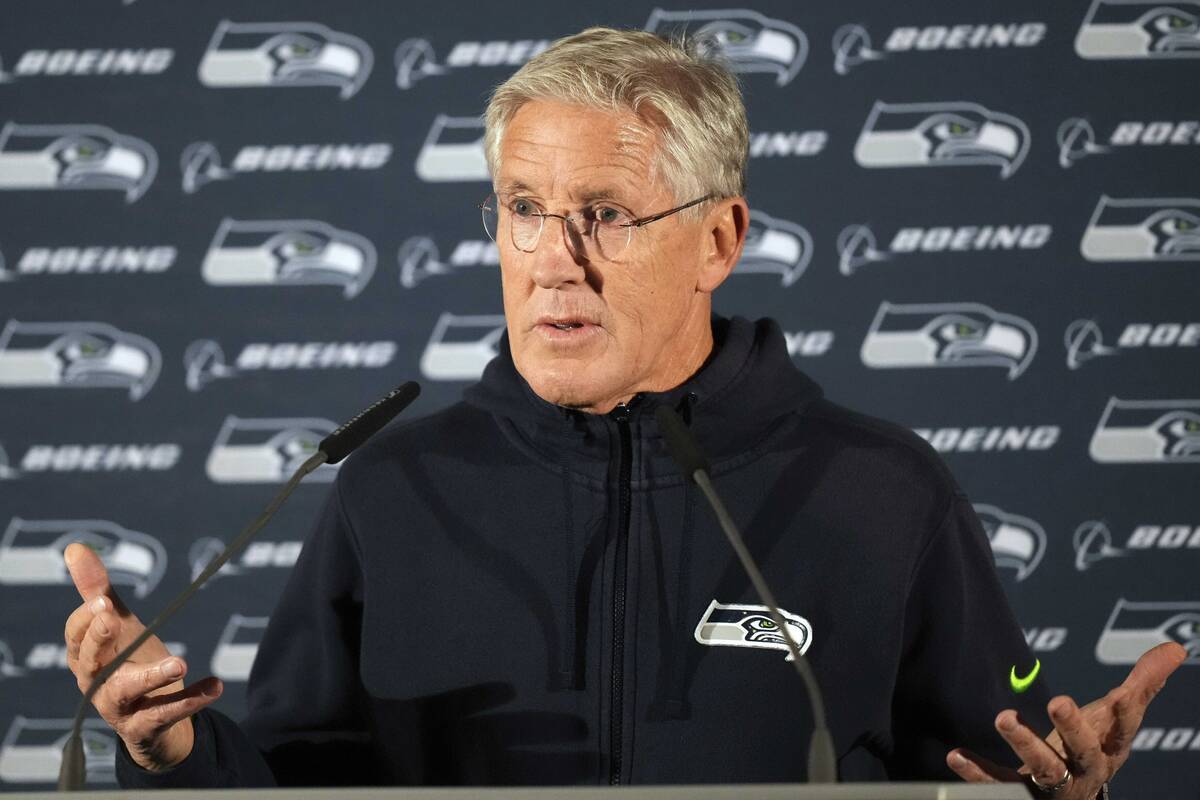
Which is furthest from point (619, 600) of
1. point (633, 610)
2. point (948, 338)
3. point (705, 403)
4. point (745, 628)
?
point (948, 338)

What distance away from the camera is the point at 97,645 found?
127 centimetres

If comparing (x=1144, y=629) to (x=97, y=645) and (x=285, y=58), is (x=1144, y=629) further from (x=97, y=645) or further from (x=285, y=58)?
(x=97, y=645)

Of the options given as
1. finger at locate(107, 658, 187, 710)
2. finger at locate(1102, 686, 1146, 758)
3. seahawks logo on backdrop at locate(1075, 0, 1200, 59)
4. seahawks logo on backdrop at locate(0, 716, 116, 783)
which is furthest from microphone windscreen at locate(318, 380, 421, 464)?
seahawks logo on backdrop at locate(1075, 0, 1200, 59)

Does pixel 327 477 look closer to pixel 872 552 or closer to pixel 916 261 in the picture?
pixel 916 261

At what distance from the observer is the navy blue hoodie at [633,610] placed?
1.63 metres

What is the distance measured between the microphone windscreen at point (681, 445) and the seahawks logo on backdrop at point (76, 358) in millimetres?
2284

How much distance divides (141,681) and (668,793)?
53 cm

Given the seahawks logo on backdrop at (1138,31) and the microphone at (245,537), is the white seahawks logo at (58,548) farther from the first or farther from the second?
the seahawks logo on backdrop at (1138,31)

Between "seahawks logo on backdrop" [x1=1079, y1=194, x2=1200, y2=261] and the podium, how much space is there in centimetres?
254

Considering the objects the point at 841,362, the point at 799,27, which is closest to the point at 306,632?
the point at 841,362

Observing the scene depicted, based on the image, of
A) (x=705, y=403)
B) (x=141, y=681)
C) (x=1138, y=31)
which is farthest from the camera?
(x=1138, y=31)

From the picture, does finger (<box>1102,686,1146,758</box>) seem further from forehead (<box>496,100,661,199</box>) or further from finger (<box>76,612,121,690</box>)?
finger (<box>76,612,121,690</box>)

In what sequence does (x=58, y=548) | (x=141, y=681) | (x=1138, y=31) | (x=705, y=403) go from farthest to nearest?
(x=58, y=548) < (x=1138, y=31) < (x=705, y=403) < (x=141, y=681)

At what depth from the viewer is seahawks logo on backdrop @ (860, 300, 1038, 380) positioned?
3.32 m
